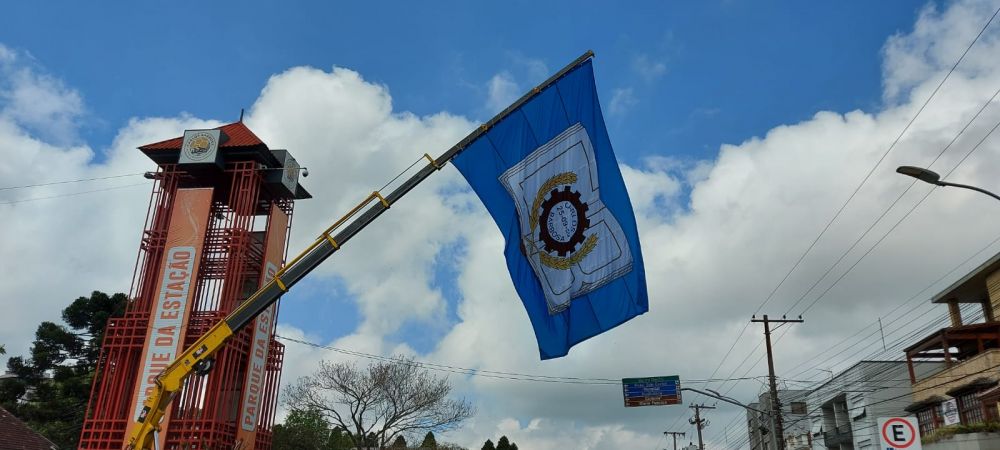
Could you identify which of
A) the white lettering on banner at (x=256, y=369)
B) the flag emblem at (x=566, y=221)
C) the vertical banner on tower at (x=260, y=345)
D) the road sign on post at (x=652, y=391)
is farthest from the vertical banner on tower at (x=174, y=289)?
the road sign on post at (x=652, y=391)

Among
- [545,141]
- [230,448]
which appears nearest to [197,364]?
[545,141]

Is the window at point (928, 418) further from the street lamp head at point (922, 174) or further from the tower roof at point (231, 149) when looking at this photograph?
the tower roof at point (231, 149)

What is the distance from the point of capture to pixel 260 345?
36938mm

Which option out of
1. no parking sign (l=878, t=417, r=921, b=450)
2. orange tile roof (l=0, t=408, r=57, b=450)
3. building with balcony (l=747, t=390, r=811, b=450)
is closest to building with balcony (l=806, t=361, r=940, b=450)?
building with balcony (l=747, t=390, r=811, b=450)

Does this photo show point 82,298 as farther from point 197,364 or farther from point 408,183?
point 408,183

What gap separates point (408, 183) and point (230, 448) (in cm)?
2013

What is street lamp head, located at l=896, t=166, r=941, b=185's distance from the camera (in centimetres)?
1600

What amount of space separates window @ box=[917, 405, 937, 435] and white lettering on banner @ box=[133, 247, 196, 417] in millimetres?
41776

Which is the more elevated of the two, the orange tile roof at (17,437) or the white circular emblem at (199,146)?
the white circular emblem at (199,146)

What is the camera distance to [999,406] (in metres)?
37.9

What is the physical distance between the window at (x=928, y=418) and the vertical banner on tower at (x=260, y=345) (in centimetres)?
3810

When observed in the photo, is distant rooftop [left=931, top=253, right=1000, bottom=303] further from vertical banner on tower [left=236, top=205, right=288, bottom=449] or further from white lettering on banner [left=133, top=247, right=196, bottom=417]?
white lettering on banner [left=133, top=247, right=196, bottom=417]

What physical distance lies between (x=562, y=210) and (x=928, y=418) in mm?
38994

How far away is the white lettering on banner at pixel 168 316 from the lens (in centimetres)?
3334
